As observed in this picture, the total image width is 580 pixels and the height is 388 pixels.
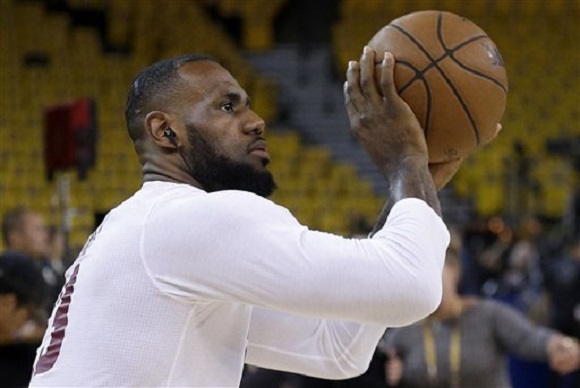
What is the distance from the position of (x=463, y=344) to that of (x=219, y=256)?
11.9 feet

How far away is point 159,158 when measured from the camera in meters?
2.74

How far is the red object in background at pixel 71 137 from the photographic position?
8.52m

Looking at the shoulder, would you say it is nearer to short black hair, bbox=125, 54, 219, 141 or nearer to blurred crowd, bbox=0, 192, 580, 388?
short black hair, bbox=125, 54, 219, 141

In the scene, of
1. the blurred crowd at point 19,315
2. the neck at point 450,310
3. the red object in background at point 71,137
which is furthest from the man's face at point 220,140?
the red object in background at point 71,137

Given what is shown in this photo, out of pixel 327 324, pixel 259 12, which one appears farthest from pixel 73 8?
pixel 327 324

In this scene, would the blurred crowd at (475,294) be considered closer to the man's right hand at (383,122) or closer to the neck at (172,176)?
the neck at (172,176)

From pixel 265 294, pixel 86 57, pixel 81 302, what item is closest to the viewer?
pixel 265 294

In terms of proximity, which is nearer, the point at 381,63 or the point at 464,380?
the point at 381,63

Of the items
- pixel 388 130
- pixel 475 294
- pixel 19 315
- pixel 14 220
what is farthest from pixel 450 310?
pixel 475 294

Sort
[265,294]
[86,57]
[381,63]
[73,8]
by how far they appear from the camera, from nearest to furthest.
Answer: [265,294], [381,63], [86,57], [73,8]

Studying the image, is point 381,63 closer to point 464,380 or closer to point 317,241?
point 317,241

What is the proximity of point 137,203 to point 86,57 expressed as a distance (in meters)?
15.2

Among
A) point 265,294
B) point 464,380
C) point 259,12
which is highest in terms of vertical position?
point 265,294

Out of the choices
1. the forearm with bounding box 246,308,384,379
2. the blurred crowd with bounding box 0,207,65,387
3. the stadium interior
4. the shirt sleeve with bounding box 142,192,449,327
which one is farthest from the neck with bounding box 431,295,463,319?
the stadium interior
